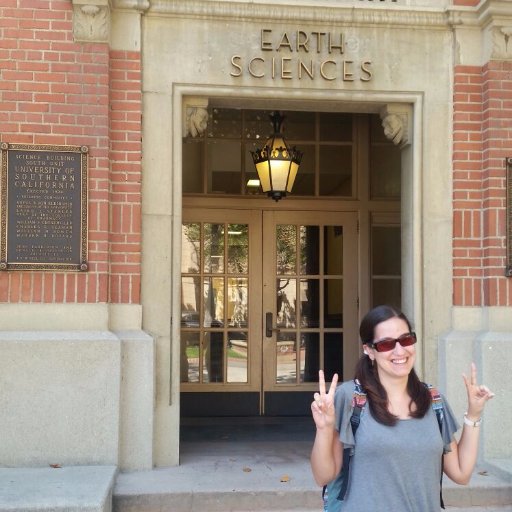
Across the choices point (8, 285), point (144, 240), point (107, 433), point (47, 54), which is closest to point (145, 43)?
point (47, 54)

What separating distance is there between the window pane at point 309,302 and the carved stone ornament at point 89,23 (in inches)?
164

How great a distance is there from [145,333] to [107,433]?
2.78ft

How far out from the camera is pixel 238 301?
8789 mm

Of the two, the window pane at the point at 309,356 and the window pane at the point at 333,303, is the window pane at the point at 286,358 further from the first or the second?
the window pane at the point at 333,303

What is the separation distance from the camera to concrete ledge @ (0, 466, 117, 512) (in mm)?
4570

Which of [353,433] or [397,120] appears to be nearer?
[353,433]

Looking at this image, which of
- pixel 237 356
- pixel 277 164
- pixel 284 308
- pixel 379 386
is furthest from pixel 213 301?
pixel 379 386

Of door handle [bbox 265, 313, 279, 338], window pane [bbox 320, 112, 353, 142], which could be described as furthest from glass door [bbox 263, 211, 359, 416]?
window pane [bbox 320, 112, 353, 142]

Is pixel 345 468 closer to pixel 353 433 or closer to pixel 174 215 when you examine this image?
pixel 353 433

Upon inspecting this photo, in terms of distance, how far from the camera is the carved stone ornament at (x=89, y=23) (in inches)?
227

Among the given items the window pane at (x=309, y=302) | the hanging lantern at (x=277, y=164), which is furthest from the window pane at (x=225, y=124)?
the window pane at (x=309, y=302)

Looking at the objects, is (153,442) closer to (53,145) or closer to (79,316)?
(79,316)

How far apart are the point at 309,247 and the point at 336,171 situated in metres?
1.02

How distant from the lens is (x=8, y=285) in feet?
18.5
